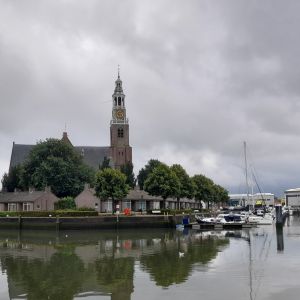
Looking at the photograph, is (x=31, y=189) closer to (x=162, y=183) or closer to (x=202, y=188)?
(x=162, y=183)

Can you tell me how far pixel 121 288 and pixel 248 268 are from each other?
1086 cm

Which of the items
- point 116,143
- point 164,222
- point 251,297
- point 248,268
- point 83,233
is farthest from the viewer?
point 116,143

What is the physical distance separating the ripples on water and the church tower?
9828 centimetres

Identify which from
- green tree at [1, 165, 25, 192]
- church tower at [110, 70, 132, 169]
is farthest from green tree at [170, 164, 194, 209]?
church tower at [110, 70, 132, 169]

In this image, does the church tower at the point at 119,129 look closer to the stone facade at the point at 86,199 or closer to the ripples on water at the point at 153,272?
the stone facade at the point at 86,199

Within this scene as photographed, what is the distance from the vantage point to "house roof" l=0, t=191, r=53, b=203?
99569mm

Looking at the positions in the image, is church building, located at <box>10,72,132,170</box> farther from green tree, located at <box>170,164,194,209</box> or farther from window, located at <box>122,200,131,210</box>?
green tree, located at <box>170,164,194,209</box>

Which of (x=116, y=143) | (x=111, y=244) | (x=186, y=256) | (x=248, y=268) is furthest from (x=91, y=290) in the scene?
(x=116, y=143)

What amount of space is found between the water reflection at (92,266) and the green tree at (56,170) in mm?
50697

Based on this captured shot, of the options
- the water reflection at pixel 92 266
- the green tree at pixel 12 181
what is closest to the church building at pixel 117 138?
the green tree at pixel 12 181

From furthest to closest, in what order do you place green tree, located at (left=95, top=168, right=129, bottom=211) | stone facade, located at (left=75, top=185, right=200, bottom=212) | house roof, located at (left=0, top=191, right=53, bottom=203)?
stone facade, located at (left=75, top=185, right=200, bottom=212), house roof, located at (left=0, top=191, right=53, bottom=203), green tree, located at (left=95, top=168, right=129, bottom=211)

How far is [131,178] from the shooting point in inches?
5167

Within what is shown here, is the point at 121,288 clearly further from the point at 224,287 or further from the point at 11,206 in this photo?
the point at 11,206

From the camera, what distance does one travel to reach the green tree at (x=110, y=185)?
86.4 m
